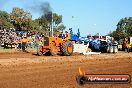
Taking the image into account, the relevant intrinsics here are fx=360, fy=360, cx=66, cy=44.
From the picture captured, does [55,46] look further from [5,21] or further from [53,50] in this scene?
[5,21]

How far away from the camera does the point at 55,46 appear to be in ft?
86.4

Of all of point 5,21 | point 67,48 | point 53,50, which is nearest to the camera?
point 53,50

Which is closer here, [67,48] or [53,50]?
[53,50]

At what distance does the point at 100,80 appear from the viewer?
6762 mm

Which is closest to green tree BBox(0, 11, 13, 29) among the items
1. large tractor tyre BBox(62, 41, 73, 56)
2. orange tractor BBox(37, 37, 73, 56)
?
orange tractor BBox(37, 37, 73, 56)

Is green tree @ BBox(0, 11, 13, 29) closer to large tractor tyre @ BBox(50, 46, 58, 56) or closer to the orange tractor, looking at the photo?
the orange tractor

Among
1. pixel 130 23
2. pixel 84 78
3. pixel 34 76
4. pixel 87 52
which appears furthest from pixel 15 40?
pixel 130 23

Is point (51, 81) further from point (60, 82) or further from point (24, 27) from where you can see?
point (24, 27)

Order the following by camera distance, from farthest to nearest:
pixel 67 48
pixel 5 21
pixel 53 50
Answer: pixel 5 21
pixel 67 48
pixel 53 50

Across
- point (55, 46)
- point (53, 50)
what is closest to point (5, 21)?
point (55, 46)

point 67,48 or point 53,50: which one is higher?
point 67,48

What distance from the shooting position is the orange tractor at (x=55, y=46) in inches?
1033

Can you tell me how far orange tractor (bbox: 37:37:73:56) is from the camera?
26234mm

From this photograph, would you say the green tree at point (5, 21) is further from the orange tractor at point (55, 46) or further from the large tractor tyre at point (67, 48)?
the large tractor tyre at point (67, 48)
